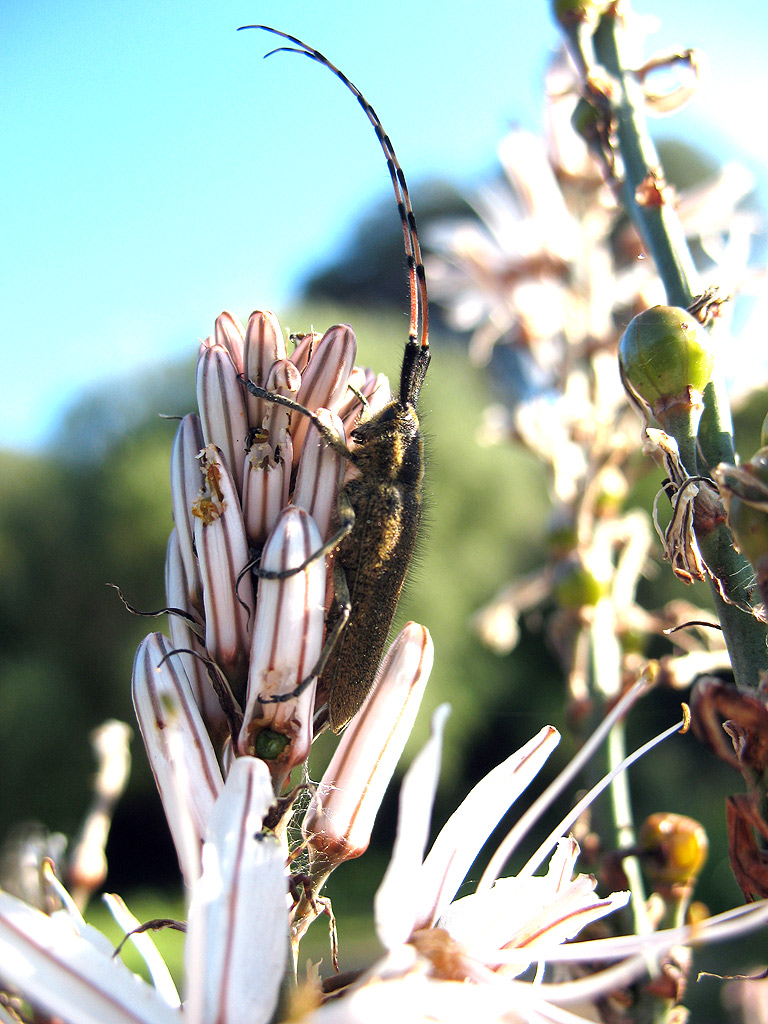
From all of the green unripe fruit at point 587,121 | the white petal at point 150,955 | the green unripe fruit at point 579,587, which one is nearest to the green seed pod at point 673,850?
the green unripe fruit at point 579,587

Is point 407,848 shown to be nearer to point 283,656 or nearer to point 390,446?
point 283,656

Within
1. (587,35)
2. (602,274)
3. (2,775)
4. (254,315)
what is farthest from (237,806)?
(2,775)

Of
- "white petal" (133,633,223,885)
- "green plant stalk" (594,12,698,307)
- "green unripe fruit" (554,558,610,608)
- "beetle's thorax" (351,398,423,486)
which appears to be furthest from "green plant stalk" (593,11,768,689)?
"green unripe fruit" (554,558,610,608)

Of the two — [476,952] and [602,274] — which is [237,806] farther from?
[602,274]

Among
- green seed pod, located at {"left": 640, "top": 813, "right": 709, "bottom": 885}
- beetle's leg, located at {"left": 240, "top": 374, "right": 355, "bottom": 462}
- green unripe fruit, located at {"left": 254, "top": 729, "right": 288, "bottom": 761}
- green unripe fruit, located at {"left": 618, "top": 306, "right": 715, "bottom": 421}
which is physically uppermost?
beetle's leg, located at {"left": 240, "top": 374, "right": 355, "bottom": 462}

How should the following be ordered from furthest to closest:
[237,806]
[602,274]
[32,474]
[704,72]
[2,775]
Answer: [32,474] < [2,775] < [602,274] < [704,72] < [237,806]

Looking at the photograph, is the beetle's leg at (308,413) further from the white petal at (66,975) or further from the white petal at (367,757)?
the white petal at (66,975)

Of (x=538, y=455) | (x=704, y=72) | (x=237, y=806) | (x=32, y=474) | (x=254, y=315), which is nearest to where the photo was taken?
(x=237, y=806)

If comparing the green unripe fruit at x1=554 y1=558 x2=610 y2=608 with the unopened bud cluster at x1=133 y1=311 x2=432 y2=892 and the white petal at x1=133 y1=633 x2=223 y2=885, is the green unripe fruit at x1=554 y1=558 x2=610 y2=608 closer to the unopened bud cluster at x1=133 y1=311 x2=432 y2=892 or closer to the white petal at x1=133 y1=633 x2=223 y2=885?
the unopened bud cluster at x1=133 y1=311 x2=432 y2=892
